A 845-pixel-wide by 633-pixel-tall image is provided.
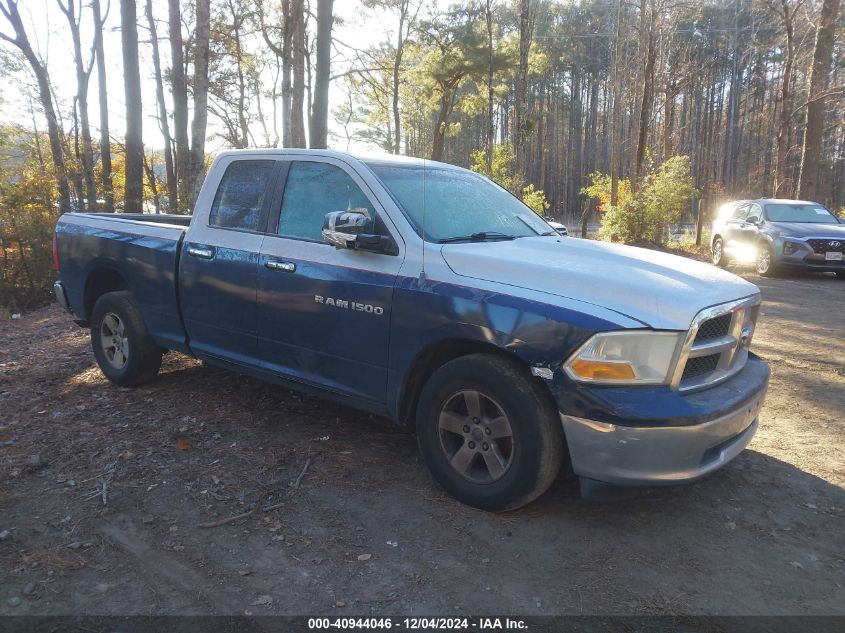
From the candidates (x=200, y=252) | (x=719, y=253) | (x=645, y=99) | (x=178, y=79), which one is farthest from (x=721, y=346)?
(x=645, y=99)

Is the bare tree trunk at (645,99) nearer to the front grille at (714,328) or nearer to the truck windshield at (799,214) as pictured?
the truck windshield at (799,214)

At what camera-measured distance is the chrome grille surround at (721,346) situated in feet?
9.49

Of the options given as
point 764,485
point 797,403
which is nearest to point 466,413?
point 764,485

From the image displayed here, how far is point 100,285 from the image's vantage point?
5602mm

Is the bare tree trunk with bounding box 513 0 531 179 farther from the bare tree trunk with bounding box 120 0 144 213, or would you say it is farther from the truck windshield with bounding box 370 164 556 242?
the truck windshield with bounding box 370 164 556 242

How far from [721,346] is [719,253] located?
13.5 meters

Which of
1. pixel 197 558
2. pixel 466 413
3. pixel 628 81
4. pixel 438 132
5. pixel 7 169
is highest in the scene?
pixel 628 81

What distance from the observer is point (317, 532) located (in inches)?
124

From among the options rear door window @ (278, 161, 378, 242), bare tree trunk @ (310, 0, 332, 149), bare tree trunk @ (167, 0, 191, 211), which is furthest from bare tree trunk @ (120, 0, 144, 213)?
rear door window @ (278, 161, 378, 242)

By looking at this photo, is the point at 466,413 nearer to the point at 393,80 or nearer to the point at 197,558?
the point at 197,558

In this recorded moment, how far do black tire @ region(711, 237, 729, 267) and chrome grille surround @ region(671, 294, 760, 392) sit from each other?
12659 millimetres

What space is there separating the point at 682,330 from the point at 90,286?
5.05m

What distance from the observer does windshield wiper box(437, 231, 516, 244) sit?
11.9 feet

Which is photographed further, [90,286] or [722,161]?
[722,161]
